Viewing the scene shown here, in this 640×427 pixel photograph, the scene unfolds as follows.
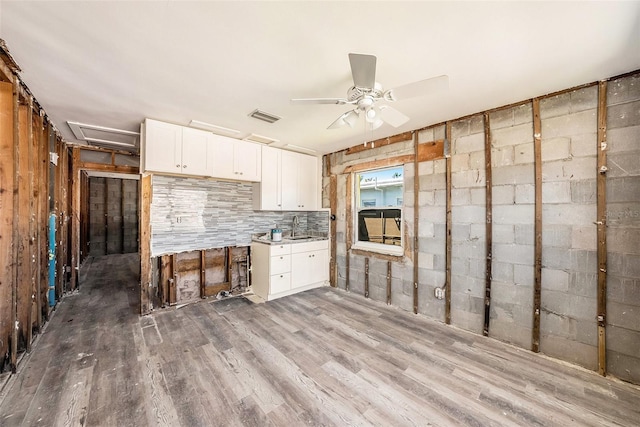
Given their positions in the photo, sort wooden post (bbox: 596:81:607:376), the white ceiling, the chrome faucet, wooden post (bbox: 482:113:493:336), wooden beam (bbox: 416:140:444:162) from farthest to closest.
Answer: the chrome faucet < wooden beam (bbox: 416:140:444:162) < wooden post (bbox: 482:113:493:336) < wooden post (bbox: 596:81:607:376) < the white ceiling

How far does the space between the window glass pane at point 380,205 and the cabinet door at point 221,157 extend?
6.76 ft

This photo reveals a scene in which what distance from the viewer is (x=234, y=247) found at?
4086mm

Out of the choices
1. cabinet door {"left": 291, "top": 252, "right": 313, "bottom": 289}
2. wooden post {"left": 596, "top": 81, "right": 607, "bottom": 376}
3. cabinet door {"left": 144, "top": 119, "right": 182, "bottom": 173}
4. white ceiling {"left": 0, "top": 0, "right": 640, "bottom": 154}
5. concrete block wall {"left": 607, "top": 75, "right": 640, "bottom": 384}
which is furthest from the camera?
cabinet door {"left": 291, "top": 252, "right": 313, "bottom": 289}

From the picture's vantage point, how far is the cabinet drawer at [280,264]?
376 centimetres

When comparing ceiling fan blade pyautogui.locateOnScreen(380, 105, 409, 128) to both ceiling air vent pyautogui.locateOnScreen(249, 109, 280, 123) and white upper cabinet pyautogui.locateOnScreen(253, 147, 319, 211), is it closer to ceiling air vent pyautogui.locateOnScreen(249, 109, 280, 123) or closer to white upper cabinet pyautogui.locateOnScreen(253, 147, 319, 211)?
ceiling air vent pyautogui.locateOnScreen(249, 109, 280, 123)

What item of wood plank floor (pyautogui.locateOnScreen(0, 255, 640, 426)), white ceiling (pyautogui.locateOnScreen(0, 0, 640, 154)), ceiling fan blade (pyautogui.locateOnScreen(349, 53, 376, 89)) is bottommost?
wood plank floor (pyautogui.locateOnScreen(0, 255, 640, 426))

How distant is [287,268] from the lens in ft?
12.9

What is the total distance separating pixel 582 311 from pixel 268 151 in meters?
4.15

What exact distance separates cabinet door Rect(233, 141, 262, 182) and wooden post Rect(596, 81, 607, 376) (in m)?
3.84

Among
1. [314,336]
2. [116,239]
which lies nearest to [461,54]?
[314,336]

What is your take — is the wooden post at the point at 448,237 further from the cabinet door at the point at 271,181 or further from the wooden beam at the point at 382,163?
the cabinet door at the point at 271,181

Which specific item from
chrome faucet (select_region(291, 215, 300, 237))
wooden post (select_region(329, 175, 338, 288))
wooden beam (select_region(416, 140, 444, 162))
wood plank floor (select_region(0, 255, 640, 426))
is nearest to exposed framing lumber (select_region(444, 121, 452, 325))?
wooden beam (select_region(416, 140, 444, 162))

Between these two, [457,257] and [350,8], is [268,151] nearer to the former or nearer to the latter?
[350,8]

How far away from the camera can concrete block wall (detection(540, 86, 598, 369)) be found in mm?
2113
